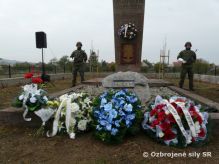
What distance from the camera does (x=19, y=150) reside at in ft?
9.59

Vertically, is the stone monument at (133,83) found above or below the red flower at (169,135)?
above

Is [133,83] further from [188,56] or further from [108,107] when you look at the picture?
[188,56]

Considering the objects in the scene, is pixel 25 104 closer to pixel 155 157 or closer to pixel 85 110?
pixel 85 110

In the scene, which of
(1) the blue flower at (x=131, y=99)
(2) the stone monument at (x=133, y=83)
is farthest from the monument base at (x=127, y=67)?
(1) the blue flower at (x=131, y=99)

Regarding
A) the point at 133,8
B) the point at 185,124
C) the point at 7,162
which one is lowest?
the point at 7,162

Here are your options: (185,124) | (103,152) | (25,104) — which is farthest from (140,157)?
(25,104)

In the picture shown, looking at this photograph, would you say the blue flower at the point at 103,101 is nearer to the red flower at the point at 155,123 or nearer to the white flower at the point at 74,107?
the white flower at the point at 74,107

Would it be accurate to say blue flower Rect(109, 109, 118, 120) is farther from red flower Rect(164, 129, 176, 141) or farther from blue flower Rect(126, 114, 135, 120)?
red flower Rect(164, 129, 176, 141)

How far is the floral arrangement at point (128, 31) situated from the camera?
8828 millimetres

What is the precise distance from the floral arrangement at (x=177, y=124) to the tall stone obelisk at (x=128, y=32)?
6114mm

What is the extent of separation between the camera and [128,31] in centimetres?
887

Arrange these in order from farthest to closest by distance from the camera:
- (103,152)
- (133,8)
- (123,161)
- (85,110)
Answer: (133,8), (85,110), (103,152), (123,161)

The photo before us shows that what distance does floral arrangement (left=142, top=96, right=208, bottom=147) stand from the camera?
2873mm

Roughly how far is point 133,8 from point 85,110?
254 inches
